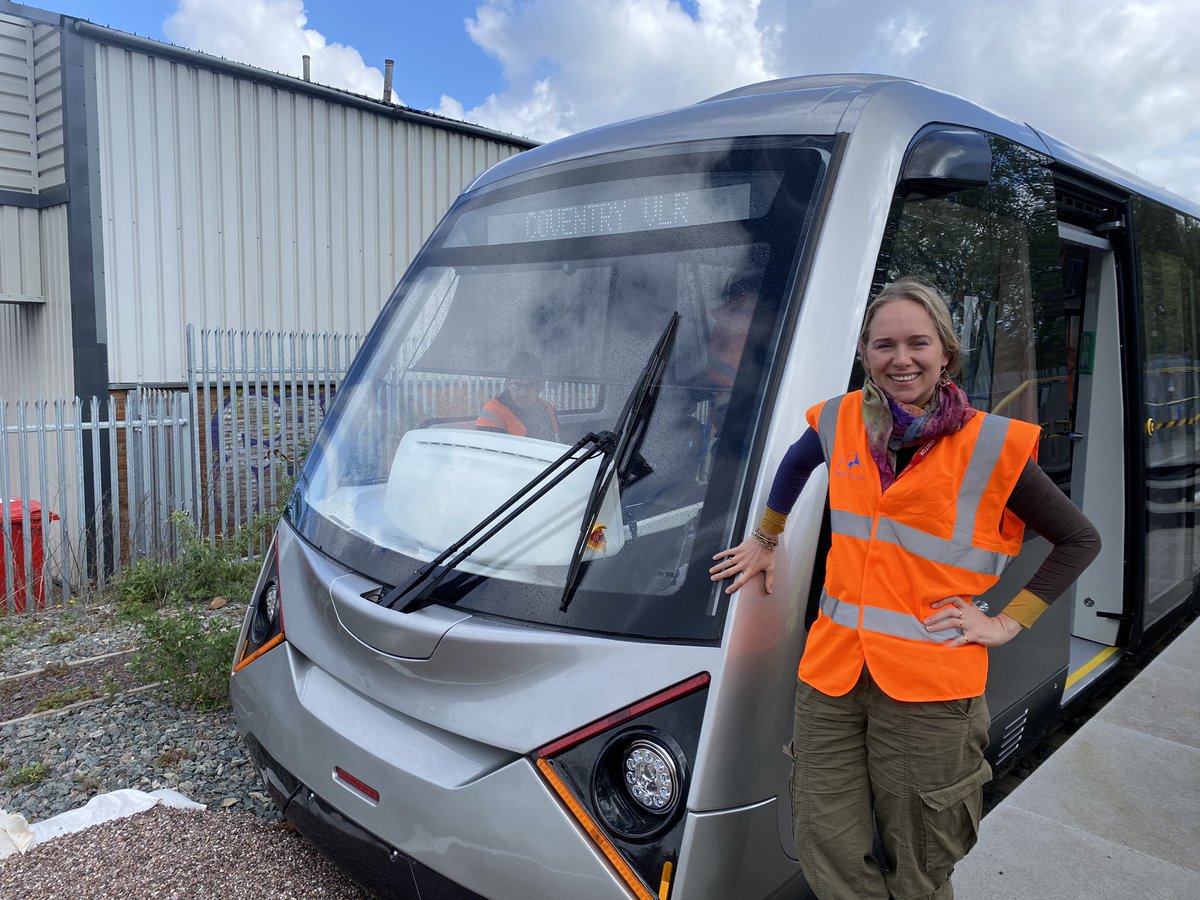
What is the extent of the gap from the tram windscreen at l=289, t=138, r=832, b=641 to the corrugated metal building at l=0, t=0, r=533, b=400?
6.81 meters

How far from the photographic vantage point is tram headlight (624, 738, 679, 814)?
1.96m

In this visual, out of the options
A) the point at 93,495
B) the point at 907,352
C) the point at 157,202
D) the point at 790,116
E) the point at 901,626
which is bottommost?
the point at 93,495

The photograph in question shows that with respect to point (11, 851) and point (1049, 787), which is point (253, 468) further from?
point (1049, 787)

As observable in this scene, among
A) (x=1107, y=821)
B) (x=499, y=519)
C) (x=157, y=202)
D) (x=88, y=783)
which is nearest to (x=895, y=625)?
(x=499, y=519)

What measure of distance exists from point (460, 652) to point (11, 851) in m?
1.91

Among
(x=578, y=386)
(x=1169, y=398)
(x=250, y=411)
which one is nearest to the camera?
(x=578, y=386)

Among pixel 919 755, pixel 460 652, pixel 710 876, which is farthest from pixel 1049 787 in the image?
pixel 460 652

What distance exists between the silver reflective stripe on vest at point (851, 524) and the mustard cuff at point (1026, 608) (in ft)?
1.17

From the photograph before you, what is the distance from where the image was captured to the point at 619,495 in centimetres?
230

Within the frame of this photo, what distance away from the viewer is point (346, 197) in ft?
35.2

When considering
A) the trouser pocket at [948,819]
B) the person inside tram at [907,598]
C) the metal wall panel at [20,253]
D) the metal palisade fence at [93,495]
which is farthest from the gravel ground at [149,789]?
the metal wall panel at [20,253]

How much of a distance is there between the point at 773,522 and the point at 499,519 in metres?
0.72

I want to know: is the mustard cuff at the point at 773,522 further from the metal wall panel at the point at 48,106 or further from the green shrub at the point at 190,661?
the metal wall panel at the point at 48,106

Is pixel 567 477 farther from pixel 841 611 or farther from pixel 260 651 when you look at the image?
pixel 260 651
